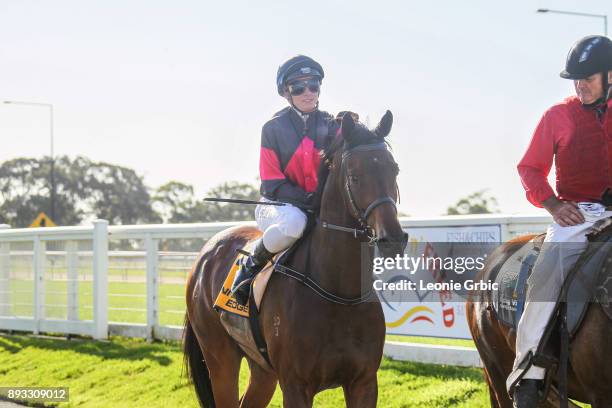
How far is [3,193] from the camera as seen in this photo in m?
62.2

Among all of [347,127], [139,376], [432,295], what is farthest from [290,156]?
[139,376]

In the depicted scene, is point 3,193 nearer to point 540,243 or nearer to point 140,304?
point 140,304

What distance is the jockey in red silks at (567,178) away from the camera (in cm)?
415

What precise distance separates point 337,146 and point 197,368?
2.82m

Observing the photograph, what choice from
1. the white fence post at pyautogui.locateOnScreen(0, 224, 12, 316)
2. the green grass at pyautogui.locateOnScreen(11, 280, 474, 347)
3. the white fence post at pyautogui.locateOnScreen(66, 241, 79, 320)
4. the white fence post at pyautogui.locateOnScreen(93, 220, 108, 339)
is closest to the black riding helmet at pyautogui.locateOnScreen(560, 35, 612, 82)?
the green grass at pyautogui.locateOnScreen(11, 280, 474, 347)

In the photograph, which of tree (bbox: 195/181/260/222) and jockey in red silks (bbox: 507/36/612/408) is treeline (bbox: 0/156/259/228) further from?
jockey in red silks (bbox: 507/36/612/408)

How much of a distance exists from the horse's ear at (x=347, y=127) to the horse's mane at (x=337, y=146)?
0.02 metres

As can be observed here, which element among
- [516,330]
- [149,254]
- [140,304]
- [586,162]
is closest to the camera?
[586,162]

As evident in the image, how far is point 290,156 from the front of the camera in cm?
509

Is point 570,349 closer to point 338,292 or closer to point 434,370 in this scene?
point 338,292

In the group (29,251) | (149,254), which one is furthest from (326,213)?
(29,251)

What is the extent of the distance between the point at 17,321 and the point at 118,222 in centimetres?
5588

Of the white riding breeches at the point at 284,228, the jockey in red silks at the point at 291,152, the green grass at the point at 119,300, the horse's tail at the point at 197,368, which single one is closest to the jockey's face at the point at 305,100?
the jockey in red silks at the point at 291,152

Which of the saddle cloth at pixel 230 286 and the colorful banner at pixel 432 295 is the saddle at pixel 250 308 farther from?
the colorful banner at pixel 432 295
